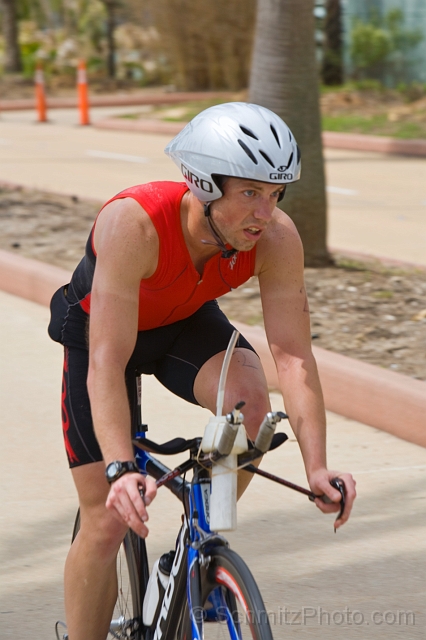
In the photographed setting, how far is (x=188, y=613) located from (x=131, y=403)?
0.68 metres

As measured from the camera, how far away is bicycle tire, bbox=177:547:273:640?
219cm

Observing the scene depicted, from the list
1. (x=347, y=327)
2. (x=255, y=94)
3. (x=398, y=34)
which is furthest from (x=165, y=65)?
(x=347, y=327)

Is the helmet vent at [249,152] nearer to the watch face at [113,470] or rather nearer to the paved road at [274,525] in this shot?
the watch face at [113,470]

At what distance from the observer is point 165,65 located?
27.0 meters

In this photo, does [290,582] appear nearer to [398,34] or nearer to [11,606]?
[11,606]

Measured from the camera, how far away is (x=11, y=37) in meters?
29.1

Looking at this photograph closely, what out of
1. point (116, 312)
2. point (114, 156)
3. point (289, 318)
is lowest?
point (114, 156)

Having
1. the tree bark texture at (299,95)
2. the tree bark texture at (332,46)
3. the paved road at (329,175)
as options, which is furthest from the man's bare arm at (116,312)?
the tree bark texture at (332,46)

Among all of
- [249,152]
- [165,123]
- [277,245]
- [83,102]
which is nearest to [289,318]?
[277,245]

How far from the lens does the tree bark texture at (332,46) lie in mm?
23734

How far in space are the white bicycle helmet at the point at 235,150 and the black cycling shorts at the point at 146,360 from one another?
1.72 ft

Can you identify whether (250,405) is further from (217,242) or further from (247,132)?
(247,132)

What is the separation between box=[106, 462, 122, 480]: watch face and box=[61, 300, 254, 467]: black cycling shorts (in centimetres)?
46

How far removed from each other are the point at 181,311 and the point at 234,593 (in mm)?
949
